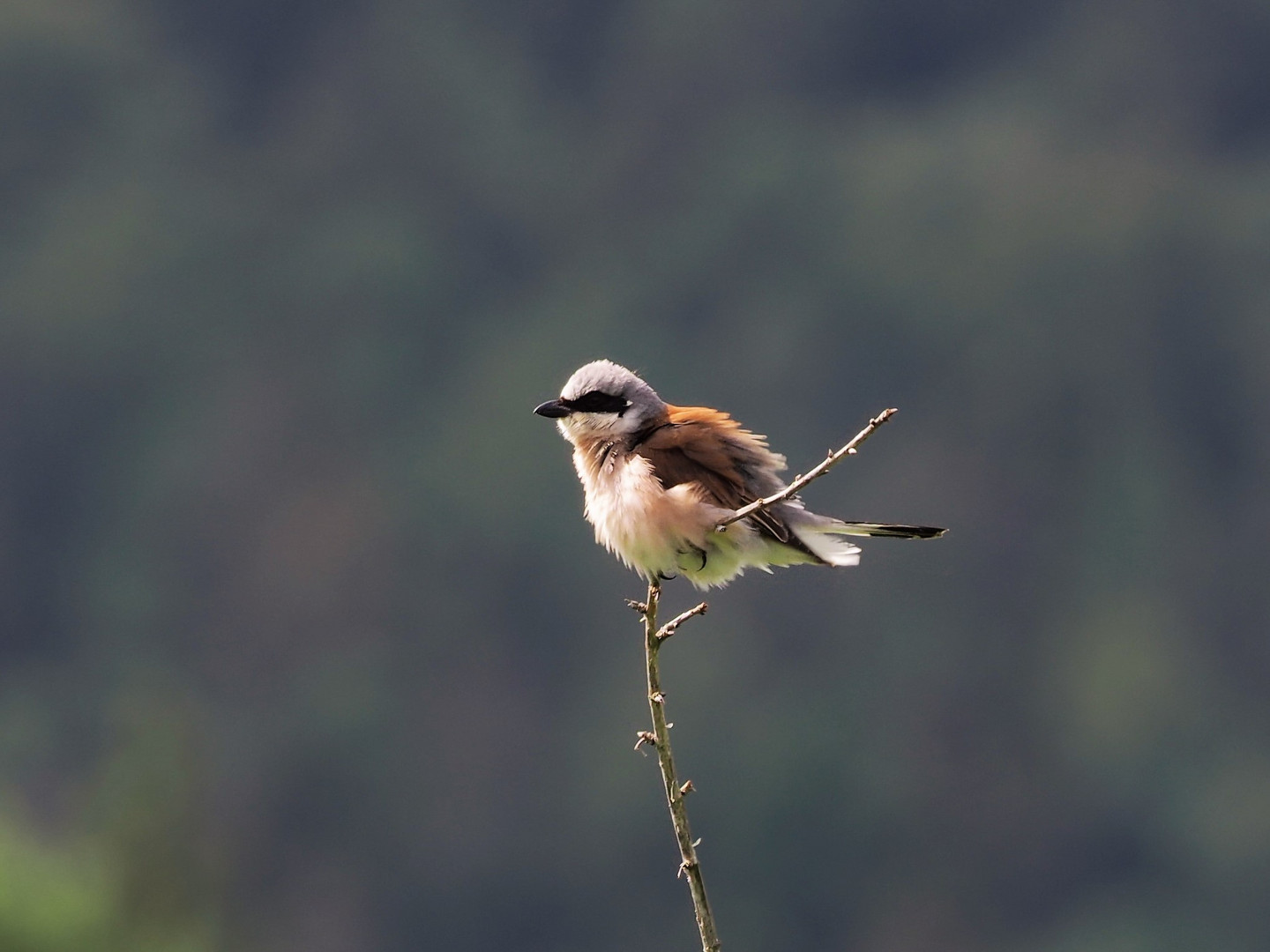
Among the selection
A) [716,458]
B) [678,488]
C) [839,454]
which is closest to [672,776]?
[839,454]

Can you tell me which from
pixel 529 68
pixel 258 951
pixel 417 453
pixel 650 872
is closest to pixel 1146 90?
pixel 529 68

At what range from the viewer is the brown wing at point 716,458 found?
5.03 m

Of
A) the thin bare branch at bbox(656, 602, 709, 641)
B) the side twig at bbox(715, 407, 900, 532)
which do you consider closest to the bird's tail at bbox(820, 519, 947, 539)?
the thin bare branch at bbox(656, 602, 709, 641)

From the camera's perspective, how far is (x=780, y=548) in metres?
5.04

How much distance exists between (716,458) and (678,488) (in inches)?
8.7

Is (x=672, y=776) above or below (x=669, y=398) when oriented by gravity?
below

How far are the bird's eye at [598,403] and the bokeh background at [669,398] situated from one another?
163 ft

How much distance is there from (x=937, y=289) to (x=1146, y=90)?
23466mm

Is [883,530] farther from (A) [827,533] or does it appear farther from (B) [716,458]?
(B) [716,458]

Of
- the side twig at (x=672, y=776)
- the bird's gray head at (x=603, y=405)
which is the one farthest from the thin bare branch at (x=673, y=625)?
the bird's gray head at (x=603, y=405)

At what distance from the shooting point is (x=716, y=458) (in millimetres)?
5137

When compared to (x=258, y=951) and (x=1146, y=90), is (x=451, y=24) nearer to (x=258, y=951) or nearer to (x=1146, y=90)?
(x=1146, y=90)

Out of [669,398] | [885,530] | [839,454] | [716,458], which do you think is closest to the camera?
[839,454]

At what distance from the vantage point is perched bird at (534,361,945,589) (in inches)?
195
